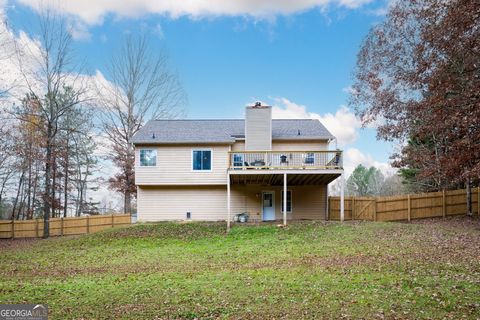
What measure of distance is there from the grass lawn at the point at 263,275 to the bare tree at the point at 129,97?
1145cm

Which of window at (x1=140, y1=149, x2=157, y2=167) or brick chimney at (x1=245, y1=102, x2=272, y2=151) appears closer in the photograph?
brick chimney at (x1=245, y1=102, x2=272, y2=151)

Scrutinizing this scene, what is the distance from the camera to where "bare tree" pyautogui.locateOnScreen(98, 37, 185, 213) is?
27.3 m

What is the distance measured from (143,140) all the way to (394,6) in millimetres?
17585

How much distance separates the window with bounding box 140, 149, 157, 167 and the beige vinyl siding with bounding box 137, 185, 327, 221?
1528 millimetres

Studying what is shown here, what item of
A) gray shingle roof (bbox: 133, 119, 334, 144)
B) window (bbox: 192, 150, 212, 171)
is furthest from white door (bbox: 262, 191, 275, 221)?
window (bbox: 192, 150, 212, 171)

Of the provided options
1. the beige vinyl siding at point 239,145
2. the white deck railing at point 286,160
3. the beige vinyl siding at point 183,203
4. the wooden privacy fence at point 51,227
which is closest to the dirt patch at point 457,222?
the white deck railing at point 286,160

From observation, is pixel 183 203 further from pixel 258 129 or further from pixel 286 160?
pixel 286 160

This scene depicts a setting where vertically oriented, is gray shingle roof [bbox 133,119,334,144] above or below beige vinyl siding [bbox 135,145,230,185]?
above

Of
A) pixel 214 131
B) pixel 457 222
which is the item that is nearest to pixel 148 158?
pixel 214 131

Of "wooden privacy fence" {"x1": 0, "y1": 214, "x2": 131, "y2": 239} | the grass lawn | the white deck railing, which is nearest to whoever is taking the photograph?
the grass lawn

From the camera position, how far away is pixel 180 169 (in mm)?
20609

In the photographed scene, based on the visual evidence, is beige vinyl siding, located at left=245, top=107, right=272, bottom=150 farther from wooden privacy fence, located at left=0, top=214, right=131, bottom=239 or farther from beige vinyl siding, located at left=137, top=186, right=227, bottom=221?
wooden privacy fence, located at left=0, top=214, right=131, bottom=239

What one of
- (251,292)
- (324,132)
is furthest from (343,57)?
(251,292)

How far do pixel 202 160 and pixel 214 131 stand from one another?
222 centimetres
